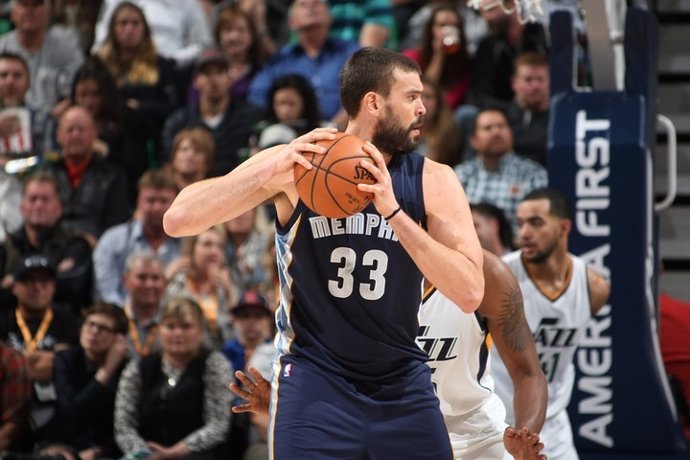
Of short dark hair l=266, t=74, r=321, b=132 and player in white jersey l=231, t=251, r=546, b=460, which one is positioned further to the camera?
short dark hair l=266, t=74, r=321, b=132

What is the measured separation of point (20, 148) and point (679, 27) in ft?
17.5

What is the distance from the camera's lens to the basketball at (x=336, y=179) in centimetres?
378

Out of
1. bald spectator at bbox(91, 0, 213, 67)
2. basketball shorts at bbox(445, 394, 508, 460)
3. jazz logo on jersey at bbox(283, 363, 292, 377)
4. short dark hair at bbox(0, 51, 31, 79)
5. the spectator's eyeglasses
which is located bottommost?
basketball shorts at bbox(445, 394, 508, 460)

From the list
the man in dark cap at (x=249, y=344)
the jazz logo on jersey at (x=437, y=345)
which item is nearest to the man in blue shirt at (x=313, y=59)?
the man in dark cap at (x=249, y=344)

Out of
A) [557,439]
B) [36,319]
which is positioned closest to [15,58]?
[36,319]

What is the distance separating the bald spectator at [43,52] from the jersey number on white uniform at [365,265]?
23.7ft

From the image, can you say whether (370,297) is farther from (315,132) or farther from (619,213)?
(619,213)

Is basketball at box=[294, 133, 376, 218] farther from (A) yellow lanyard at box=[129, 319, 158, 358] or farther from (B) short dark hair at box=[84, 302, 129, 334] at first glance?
(A) yellow lanyard at box=[129, 319, 158, 358]

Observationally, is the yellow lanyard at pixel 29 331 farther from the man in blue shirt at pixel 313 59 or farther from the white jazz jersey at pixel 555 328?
the white jazz jersey at pixel 555 328

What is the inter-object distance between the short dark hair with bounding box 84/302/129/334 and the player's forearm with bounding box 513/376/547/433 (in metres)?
3.65

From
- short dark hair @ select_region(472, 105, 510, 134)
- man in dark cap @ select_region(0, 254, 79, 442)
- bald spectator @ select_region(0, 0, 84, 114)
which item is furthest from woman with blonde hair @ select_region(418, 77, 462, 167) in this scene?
bald spectator @ select_region(0, 0, 84, 114)

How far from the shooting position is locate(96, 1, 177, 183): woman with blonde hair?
10.4 m

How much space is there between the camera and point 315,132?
12.8ft

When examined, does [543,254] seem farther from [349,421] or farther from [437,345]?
[349,421]
